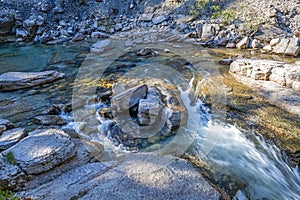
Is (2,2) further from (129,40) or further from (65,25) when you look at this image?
(129,40)

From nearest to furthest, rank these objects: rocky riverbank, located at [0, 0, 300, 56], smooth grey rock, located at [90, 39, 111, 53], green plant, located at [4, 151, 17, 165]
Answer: green plant, located at [4, 151, 17, 165] < smooth grey rock, located at [90, 39, 111, 53] < rocky riverbank, located at [0, 0, 300, 56]

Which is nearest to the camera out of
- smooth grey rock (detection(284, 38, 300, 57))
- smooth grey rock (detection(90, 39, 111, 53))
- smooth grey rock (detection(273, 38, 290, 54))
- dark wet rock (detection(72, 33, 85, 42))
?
smooth grey rock (detection(284, 38, 300, 57))

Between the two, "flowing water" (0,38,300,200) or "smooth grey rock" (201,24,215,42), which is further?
"smooth grey rock" (201,24,215,42)

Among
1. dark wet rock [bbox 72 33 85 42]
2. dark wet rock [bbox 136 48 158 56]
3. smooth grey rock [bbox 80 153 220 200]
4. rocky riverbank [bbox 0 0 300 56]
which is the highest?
rocky riverbank [bbox 0 0 300 56]

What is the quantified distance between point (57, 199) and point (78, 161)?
0.86m

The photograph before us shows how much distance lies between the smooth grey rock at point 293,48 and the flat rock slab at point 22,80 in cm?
862

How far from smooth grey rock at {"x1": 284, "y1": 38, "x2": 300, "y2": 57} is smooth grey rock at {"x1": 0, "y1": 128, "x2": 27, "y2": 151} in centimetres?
938

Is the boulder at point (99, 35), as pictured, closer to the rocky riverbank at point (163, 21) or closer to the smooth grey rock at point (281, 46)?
the rocky riverbank at point (163, 21)

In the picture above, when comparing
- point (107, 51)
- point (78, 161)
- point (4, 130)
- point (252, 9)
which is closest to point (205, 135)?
point (78, 161)

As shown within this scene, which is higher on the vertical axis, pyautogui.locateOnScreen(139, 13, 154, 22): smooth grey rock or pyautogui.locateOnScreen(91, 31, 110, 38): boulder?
pyautogui.locateOnScreen(139, 13, 154, 22): smooth grey rock

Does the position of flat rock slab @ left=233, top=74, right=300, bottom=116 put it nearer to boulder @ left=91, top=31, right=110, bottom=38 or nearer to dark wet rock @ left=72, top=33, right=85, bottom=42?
boulder @ left=91, top=31, right=110, bottom=38

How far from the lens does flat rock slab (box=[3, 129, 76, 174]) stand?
322 cm

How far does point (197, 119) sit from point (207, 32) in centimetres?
774

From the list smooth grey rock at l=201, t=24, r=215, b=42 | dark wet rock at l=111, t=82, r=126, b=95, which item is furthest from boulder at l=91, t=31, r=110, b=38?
dark wet rock at l=111, t=82, r=126, b=95
